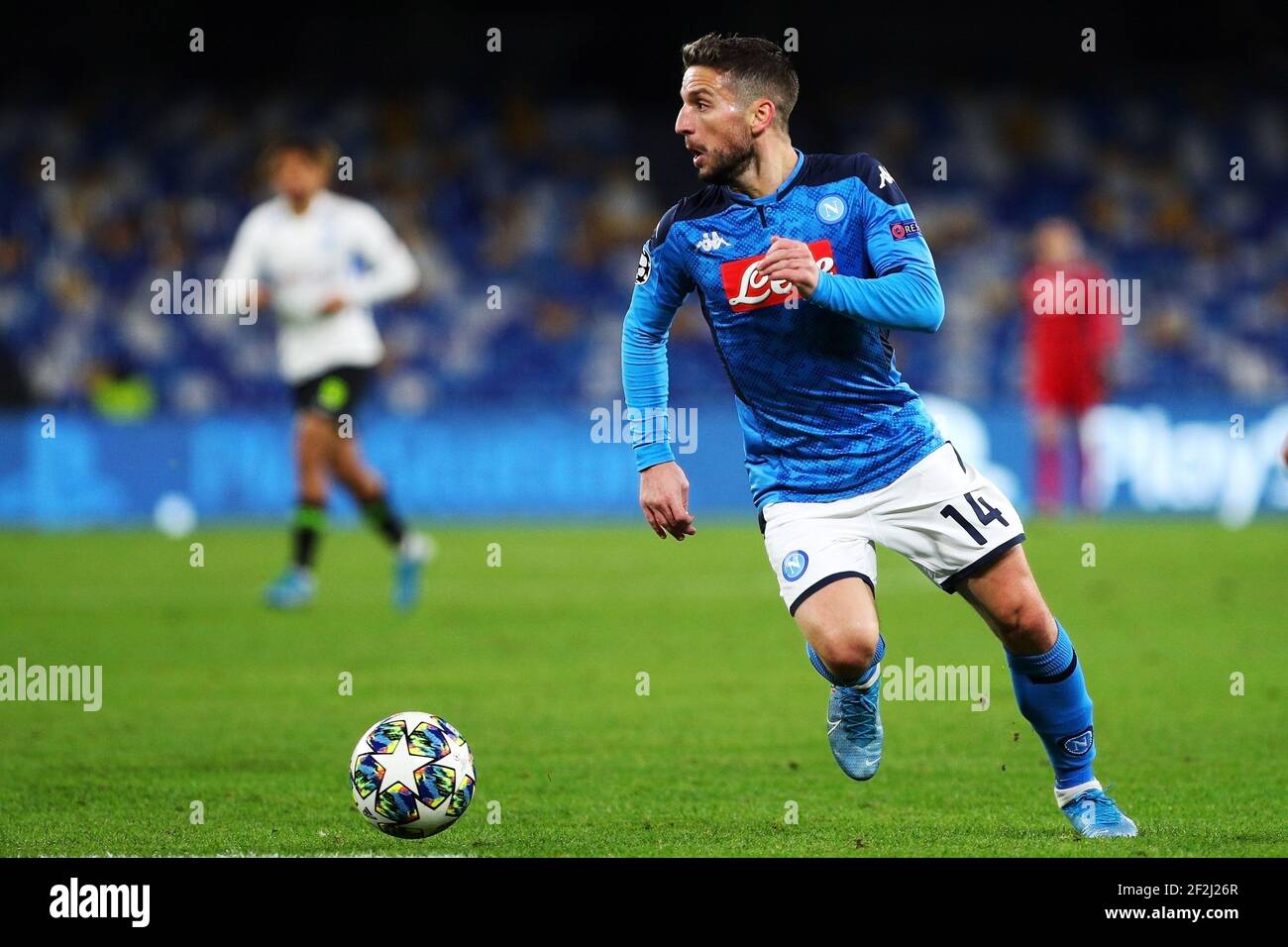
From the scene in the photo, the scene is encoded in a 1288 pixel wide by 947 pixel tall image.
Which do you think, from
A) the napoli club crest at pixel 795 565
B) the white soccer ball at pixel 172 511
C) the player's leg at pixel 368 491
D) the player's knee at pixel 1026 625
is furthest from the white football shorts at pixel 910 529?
the white soccer ball at pixel 172 511

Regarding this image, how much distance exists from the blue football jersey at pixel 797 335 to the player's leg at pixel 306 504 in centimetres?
572

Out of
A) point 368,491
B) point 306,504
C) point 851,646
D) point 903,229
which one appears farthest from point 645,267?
point 306,504

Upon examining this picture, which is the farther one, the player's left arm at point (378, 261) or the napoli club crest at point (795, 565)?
the player's left arm at point (378, 261)

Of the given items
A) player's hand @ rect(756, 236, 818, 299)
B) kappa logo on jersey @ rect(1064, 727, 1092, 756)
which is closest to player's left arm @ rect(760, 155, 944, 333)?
player's hand @ rect(756, 236, 818, 299)

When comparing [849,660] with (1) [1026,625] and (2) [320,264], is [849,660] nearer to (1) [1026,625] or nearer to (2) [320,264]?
(1) [1026,625]

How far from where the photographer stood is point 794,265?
15.6 ft

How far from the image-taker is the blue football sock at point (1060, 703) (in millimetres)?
5184

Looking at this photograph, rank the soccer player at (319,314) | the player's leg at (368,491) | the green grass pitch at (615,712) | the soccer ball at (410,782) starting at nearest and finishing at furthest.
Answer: the soccer ball at (410,782)
the green grass pitch at (615,712)
the player's leg at (368,491)
the soccer player at (319,314)

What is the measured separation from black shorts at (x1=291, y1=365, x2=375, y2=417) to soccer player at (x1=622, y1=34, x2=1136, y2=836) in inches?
226

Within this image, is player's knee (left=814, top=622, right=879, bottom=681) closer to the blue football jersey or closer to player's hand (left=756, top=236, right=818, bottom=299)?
the blue football jersey

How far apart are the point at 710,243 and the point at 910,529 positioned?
99 cm

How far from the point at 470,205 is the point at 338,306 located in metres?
13.0

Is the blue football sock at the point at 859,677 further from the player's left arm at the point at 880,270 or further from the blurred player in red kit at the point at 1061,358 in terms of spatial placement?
the blurred player in red kit at the point at 1061,358

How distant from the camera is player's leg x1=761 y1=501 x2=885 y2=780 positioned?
5117mm
